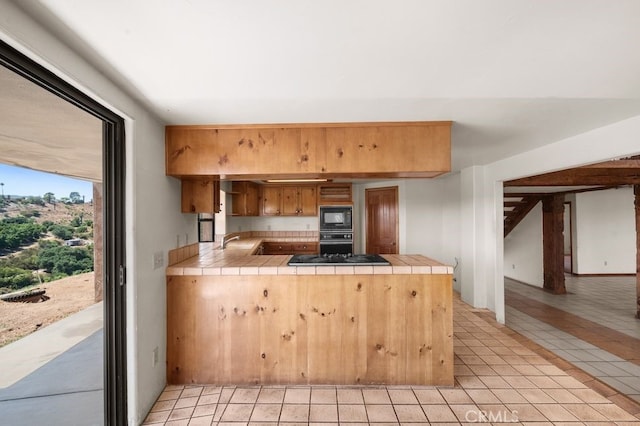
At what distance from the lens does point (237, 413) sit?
1.72m

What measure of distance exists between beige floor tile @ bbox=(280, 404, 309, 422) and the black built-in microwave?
3.28 meters

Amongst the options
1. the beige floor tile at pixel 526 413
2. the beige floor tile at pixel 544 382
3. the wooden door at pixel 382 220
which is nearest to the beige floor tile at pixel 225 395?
the beige floor tile at pixel 526 413

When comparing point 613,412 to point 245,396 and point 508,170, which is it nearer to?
point 508,170

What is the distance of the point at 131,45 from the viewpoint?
3.65 feet

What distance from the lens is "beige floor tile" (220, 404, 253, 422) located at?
5.49 feet

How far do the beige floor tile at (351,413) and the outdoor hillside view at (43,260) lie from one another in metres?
1.76

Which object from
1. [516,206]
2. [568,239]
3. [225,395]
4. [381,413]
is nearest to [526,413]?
[381,413]

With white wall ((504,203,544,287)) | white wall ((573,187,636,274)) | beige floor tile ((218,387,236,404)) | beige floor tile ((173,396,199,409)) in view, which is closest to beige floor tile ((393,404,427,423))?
beige floor tile ((218,387,236,404))

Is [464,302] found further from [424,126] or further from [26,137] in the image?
[26,137]

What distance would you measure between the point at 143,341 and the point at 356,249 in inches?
161

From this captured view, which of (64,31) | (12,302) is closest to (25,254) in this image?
(12,302)

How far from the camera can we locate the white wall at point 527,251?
6016 millimetres

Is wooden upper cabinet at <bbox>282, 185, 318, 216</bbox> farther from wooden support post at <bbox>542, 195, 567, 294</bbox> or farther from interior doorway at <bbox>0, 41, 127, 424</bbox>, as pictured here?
wooden support post at <bbox>542, 195, 567, 294</bbox>

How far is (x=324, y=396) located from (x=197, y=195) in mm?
1914
